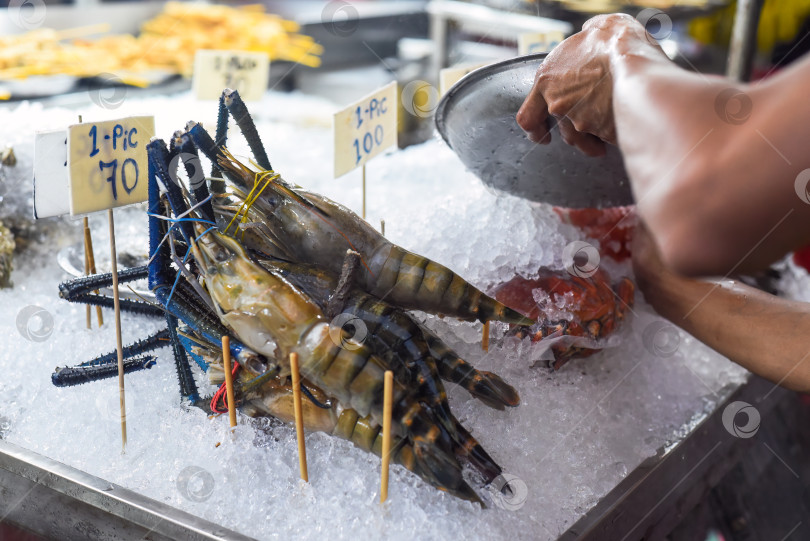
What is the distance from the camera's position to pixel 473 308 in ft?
5.09

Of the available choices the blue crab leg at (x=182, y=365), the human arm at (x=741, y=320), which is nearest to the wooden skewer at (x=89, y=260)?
the blue crab leg at (x=182, y=365)

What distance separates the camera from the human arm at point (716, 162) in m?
0.77

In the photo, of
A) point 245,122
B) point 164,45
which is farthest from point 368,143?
point 164,45

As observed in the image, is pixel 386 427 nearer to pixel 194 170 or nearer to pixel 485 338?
pixel 485 338

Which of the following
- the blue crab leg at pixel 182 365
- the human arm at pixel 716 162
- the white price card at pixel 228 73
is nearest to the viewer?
the human arm at pixel 716 162

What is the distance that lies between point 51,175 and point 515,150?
3.55ft

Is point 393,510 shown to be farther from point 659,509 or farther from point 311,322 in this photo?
point 659,509

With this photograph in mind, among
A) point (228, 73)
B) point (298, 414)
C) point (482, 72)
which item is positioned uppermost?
point (482, 72)

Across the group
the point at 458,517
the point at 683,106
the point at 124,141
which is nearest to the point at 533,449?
the point at 458,517

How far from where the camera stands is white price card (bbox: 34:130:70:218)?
1524 millimetres

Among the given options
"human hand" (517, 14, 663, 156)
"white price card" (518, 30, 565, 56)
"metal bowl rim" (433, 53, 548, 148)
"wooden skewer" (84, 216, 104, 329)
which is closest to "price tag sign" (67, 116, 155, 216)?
"wooden skewer" (84, 216, 104, 329)

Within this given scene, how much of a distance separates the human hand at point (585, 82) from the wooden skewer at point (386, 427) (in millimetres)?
586

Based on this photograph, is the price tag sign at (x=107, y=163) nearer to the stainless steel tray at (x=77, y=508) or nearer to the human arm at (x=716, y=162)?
the stainless steel tray at (x=77, y=508)

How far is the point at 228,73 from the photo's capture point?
2738 millimetres
